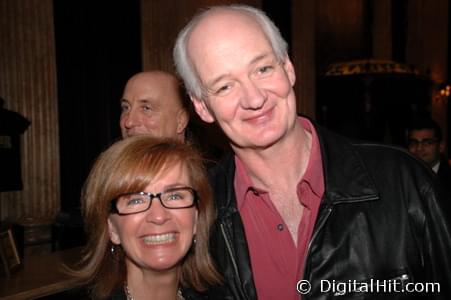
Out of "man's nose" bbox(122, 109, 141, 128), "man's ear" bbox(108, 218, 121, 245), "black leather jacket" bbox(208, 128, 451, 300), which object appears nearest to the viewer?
"black leather jacket" bbox(208, 128, 451, 300)

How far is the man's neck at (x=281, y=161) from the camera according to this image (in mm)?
1814

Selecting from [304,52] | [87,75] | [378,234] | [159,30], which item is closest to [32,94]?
[87,75]

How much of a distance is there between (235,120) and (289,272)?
63cm

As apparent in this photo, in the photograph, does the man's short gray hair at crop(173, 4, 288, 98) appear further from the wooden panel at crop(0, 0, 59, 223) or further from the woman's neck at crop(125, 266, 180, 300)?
the wooden panel at crop(0, 0, 59, 223)

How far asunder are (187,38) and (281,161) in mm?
659

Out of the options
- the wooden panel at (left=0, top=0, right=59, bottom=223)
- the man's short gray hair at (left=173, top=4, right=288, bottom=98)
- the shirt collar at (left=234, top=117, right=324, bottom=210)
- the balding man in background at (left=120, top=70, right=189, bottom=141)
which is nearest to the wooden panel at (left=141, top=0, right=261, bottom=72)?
the wooden panel at (left=0, top=0, right=59, bottom=223)

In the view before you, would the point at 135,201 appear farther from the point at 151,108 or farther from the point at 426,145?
the point at 426,145

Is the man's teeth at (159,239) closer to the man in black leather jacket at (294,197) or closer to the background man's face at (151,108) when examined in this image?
the man in black leather jacket at (294,197)

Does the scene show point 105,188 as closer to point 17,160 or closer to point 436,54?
point 17,160

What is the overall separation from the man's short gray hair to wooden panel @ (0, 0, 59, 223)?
395cm

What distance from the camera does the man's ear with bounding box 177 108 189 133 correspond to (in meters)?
2.89

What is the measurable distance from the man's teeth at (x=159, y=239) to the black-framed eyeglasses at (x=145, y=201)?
11 cm

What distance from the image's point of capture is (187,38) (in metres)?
1.93

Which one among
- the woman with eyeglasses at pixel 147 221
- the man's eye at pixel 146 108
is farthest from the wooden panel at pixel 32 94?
the woman with eyeglasses at pixel 147 221
